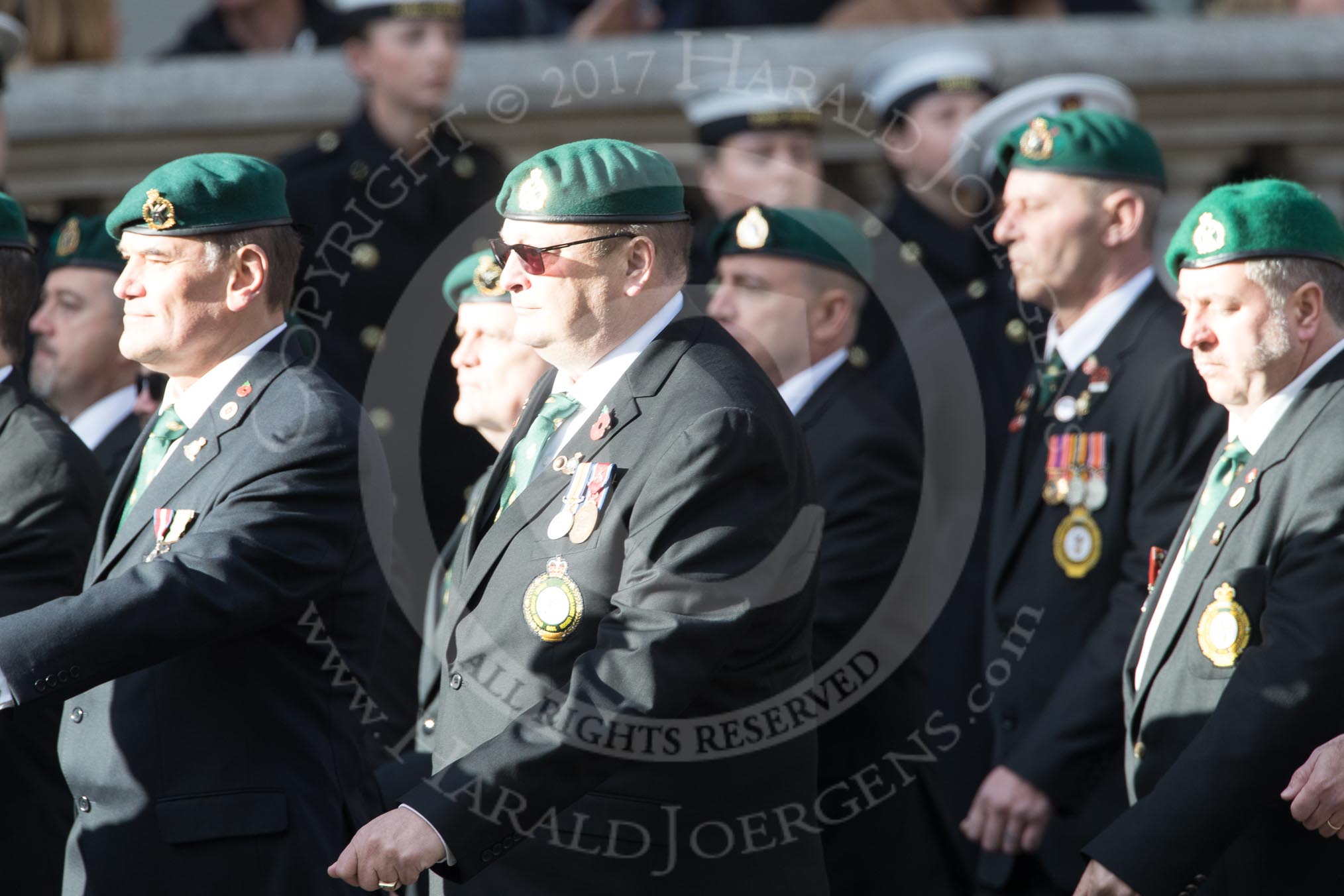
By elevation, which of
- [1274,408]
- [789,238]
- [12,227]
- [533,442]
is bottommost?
[533,442]

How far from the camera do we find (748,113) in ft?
20.6

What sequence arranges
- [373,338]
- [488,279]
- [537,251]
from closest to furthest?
[537,251]
[488,279]
[373,338]

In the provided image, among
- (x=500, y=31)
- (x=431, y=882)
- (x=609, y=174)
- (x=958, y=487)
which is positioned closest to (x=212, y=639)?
(x=431, y=882)

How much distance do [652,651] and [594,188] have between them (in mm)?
810

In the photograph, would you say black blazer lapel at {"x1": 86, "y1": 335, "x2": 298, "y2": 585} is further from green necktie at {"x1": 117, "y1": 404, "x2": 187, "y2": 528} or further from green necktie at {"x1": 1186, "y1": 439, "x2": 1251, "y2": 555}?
green necktie at {"x1": 1186, "y1": 439, "x2": 1251, "y2": 555}

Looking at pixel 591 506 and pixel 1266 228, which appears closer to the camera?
pixel 591 506

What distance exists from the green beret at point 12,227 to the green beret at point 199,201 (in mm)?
531

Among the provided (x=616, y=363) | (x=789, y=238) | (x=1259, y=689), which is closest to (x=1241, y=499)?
(x=1259, y=689)

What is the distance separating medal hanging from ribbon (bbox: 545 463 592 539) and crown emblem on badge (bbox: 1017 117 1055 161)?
199cm

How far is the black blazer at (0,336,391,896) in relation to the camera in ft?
11.1

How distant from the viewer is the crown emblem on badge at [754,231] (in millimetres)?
5059

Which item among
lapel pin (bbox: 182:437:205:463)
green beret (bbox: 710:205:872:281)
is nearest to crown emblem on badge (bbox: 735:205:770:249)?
green beret (bbox: 710:205:872:281)

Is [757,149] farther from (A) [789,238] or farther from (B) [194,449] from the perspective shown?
(B) [194,449]

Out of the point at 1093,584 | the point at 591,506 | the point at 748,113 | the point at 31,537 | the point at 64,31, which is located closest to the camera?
the point at 591,506
